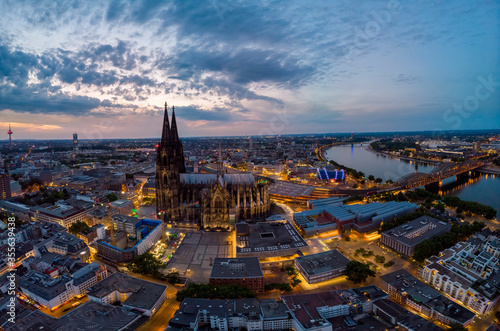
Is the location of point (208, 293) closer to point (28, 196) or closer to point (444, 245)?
point (444, 245)

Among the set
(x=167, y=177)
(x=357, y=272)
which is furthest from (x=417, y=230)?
(x=167, y=177)

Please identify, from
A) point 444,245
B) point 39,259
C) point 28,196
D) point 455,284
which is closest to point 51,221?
point 39,259

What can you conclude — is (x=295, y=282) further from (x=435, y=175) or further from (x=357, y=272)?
(x=435, y=175)

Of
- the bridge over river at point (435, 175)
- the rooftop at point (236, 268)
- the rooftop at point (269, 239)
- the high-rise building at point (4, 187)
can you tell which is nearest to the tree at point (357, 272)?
the rooftop at point (269, 239)

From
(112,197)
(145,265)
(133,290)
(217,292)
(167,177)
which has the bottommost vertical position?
(217,292)

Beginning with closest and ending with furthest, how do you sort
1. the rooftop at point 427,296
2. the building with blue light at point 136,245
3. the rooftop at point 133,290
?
the rooftop at point 427,296 < the rooftop at point 133,290 < the building with blue light at point 136,245

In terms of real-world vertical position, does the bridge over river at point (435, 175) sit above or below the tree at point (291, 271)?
above

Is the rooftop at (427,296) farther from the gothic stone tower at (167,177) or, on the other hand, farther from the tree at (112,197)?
the tree at (112,197)
